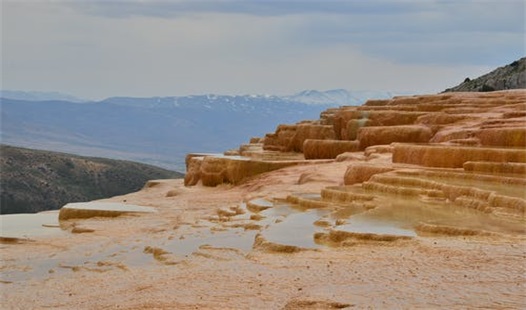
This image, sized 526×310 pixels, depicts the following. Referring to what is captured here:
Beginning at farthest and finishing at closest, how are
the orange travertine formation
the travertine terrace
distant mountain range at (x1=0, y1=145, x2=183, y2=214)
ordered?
distant mountain range at (x1=0, y1=145, x2=183, y2=214)
the orange travertine formation
the travertine terrace

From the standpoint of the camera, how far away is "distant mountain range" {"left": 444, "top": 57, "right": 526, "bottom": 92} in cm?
4500

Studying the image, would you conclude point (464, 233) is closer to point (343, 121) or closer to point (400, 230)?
point (400, 230)

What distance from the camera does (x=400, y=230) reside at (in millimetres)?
10742

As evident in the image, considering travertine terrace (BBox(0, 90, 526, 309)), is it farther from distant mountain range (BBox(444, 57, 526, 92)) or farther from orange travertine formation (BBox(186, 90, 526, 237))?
distant mountain range (BBox(444, 57, 526, 92))

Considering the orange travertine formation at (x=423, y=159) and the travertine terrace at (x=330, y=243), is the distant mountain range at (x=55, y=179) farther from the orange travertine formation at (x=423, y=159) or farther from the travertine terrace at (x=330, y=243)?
the travertine terrace at (x=330, y=243)

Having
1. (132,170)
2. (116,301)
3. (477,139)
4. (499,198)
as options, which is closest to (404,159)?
(477,139)

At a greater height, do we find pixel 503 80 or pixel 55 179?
pixel 503 80

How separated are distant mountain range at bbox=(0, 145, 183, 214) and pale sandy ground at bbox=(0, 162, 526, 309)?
149 ft

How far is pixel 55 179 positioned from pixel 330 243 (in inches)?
2202

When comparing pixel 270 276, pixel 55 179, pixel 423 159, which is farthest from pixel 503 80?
pixel 270 276

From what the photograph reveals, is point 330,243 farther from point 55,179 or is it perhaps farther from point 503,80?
point 55,179

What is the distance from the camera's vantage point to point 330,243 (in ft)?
35.4

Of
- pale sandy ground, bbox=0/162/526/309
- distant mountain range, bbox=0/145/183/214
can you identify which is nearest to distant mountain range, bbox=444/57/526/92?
distant mountain range, bbox=0/145/183/214

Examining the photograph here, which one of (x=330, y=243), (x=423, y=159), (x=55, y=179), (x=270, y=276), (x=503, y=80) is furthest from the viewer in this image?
(x=55, y=179)
